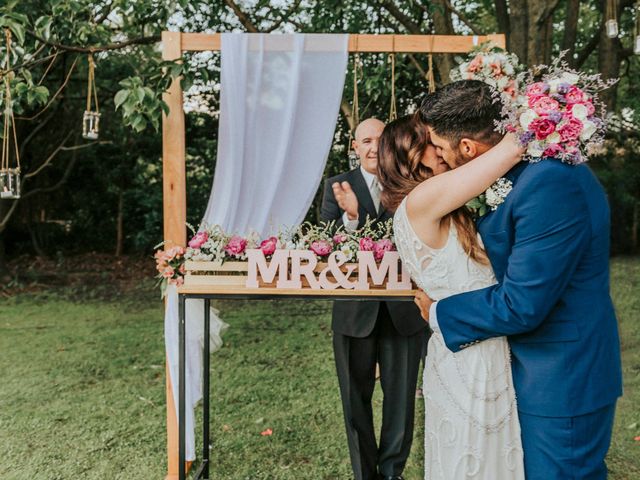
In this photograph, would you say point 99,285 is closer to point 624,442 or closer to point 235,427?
point 235,427

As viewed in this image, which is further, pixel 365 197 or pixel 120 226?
pixel 120 226

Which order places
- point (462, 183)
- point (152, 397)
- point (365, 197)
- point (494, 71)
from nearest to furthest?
point (462, 183)
point (494, 71)
point (365, 197)
point (152, 397)

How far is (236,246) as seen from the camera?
3.04m

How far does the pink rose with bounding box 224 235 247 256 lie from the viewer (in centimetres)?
304

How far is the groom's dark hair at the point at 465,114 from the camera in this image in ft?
6.02

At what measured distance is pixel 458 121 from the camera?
72.5 inches

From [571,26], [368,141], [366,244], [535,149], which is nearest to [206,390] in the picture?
[366,244]

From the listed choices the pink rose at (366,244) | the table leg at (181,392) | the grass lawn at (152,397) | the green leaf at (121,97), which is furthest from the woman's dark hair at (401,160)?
the grass lawn at (152,397)

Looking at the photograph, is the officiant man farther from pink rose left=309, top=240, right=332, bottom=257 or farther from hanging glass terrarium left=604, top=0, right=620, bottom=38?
hanging glass terrarium left=604, top=0, right=620, bottom=38

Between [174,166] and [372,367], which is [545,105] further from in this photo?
[174,166]

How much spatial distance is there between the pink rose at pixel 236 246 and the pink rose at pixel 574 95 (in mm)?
1691

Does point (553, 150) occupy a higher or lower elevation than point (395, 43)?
lower

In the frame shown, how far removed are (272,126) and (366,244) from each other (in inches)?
31.8

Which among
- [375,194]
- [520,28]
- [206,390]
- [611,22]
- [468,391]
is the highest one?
[520,28]
